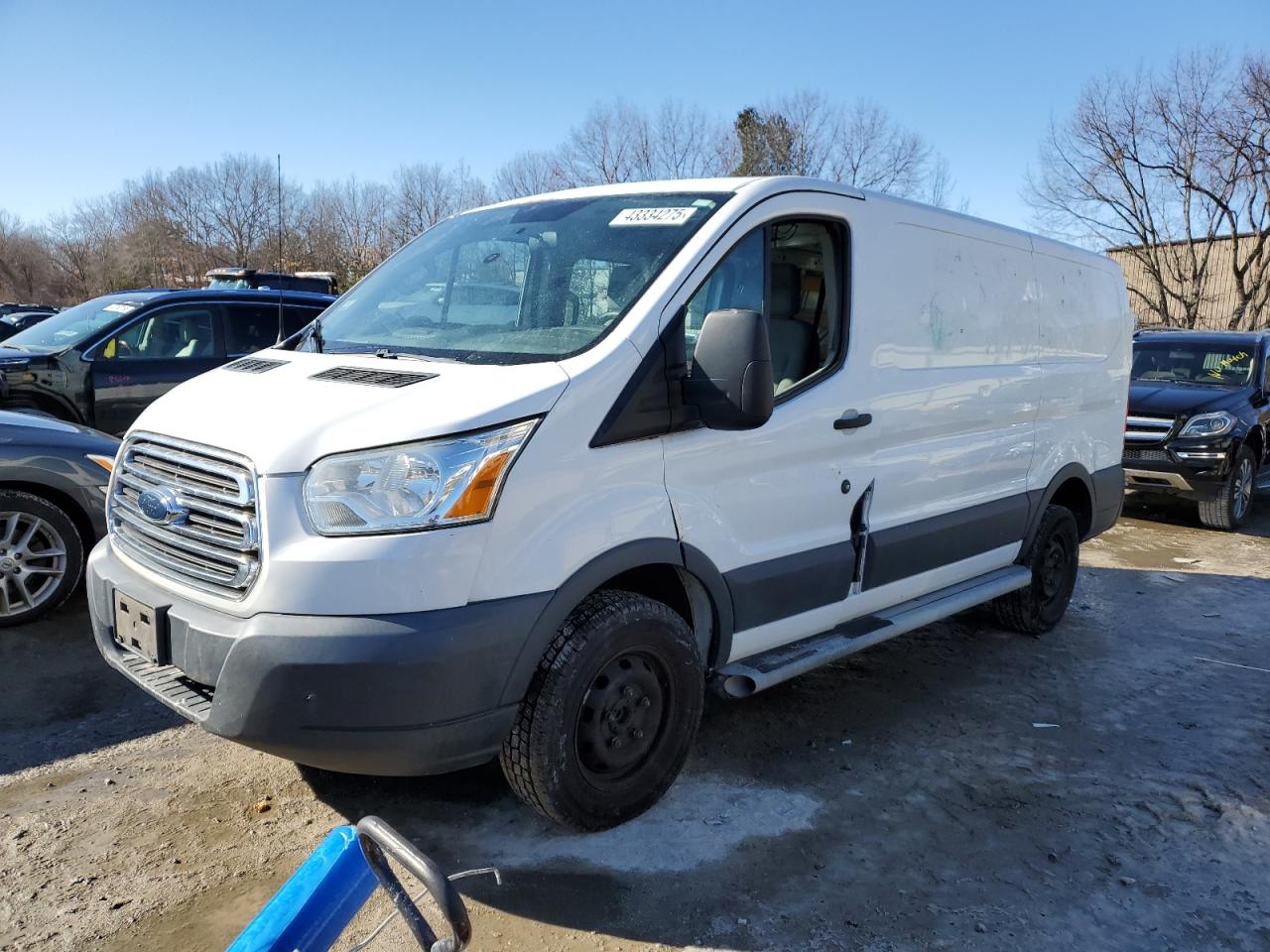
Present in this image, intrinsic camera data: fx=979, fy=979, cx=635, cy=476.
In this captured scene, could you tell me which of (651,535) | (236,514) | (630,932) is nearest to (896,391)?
(651,535)

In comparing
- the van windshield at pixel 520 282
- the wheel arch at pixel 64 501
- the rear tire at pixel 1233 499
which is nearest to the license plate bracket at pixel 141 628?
the van windshield at pixel 520 282

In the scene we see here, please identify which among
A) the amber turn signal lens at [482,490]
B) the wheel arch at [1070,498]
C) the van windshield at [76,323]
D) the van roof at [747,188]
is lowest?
the wheel arch at [1070,498]

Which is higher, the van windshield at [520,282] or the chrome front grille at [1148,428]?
the van windshield at [520,282]

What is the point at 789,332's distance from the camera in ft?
12.8

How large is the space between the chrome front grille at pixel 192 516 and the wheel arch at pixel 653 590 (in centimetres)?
83

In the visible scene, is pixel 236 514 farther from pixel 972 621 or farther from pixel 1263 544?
pixel 1263 544

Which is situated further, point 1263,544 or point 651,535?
point 1263,544

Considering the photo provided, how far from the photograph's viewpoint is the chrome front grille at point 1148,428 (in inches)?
374

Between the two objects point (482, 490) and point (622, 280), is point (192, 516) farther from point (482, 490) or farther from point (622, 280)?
point (622, 280)

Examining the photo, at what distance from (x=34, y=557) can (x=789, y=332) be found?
Answer: 4026 millimetres

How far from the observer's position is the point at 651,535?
3.24 metres

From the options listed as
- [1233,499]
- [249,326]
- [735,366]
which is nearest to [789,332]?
[735,366]

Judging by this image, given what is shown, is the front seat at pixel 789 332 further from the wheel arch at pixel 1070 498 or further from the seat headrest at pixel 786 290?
the wheel arch at pixel 1070 498

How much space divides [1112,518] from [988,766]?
3.02 meters
